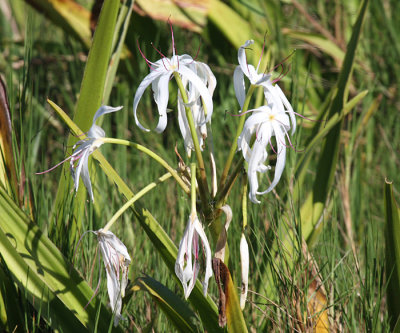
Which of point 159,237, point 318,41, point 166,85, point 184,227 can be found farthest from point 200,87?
point 318,41

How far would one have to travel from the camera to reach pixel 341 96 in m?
0.89

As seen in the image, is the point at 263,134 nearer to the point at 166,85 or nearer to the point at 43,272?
the point at 166,85

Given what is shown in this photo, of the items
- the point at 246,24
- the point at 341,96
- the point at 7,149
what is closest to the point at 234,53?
the point at 246,24

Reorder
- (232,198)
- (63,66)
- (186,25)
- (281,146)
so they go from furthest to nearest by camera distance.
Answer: (63,66) < (186,25) < (232,198) < (281,146)

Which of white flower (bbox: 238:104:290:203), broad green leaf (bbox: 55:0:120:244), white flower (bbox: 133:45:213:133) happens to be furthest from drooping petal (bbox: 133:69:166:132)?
broad green leaf (bbox: 55:0:120:244)

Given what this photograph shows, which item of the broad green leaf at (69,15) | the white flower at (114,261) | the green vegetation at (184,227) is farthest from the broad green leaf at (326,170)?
the broad green leaf at (69,15)

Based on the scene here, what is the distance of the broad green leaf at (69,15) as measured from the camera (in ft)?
5.38

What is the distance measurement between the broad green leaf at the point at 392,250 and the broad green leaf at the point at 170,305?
0.82 ft

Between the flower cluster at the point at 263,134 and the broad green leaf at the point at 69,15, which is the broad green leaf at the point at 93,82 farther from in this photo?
the broad green leaf at the point at 69,15

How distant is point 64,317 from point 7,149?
0.92 feet

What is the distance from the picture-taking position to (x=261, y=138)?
545 millimetres

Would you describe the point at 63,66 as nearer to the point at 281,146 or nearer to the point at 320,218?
the point at 320,218

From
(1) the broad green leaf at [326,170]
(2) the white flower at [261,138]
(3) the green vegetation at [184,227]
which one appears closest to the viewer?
(2) the white flower at [261,138]

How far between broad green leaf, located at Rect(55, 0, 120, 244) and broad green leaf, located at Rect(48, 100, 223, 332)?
5.6 inches
